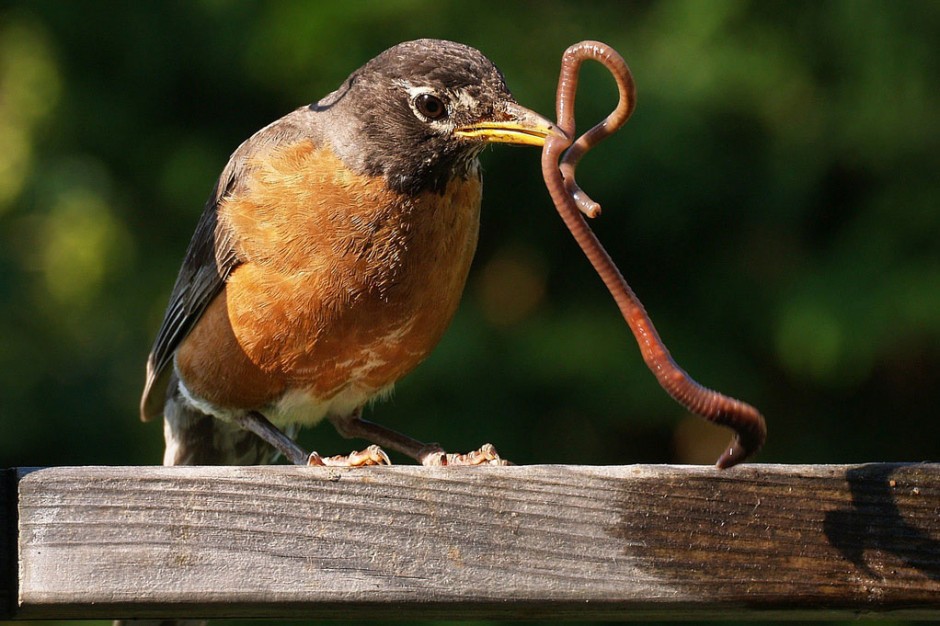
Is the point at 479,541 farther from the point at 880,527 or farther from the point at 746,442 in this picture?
the point at 880,527

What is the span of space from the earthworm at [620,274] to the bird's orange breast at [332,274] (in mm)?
912

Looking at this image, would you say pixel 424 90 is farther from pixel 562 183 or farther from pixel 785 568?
pixel 785 568

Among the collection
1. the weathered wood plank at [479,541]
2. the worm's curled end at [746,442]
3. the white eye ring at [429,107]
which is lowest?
the weathered wood plank at [479,541]

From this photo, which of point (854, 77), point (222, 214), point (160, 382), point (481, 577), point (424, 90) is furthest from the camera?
point (854, 77)

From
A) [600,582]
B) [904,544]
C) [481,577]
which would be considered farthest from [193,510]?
[904,544]

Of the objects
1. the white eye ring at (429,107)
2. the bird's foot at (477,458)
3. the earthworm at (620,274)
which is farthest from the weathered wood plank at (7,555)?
the white eye ring at (429,107)

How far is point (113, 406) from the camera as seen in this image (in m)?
4.76

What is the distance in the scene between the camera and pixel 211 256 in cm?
319

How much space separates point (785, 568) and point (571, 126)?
802 mm

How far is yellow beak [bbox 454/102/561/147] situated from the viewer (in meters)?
2.47

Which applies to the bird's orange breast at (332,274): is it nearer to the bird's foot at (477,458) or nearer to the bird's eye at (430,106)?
the bird's eye at (430,106)

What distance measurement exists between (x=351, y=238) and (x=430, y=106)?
0.36 m

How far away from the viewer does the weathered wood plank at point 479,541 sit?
1805 mm

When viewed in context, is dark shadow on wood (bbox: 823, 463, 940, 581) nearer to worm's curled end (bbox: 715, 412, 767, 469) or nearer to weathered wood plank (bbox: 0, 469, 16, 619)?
worm's curled end (bbox: 715, 412, 767, 469)
